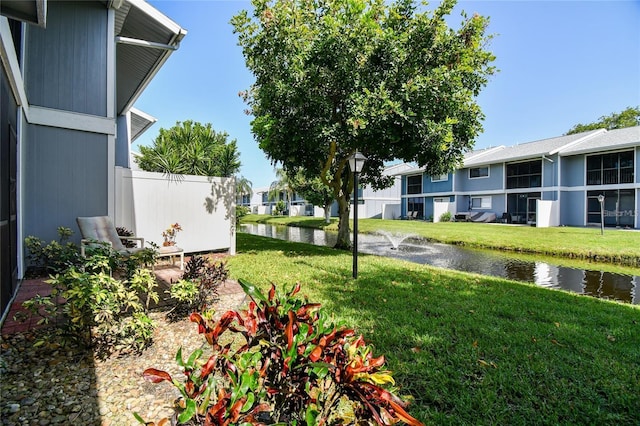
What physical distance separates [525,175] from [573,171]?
3.00 metres

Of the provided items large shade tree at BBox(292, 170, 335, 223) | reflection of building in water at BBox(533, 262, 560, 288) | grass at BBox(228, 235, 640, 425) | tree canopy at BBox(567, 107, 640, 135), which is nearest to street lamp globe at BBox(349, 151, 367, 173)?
grass at BBox(228, 235, 640, 425)

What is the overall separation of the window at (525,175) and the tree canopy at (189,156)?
21.2 metres

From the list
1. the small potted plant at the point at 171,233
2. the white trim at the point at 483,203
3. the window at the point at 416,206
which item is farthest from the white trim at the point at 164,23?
the window at the point at 416,206

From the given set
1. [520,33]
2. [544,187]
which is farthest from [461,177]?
[520,33]

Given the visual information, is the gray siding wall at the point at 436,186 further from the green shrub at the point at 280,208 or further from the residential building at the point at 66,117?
the residential building at the point at 66,117

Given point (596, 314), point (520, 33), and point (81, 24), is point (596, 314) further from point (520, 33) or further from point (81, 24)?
point (81, 24)

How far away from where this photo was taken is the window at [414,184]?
3309 centimetres

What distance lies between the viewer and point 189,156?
14836 mm

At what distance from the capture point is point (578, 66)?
13.3m

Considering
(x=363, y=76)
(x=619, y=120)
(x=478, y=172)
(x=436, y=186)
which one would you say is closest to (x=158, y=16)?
(x=363, y=76)

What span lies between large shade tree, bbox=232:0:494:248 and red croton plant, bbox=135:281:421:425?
23.4 ft

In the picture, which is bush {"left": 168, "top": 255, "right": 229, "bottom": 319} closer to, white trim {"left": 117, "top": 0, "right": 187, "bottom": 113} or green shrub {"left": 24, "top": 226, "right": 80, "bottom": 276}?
green shrub {"left": 24, "top": 226, "right": 80, "bottom": 276}

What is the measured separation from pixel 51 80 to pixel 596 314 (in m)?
10.8

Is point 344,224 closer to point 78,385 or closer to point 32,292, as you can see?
point 32,292
